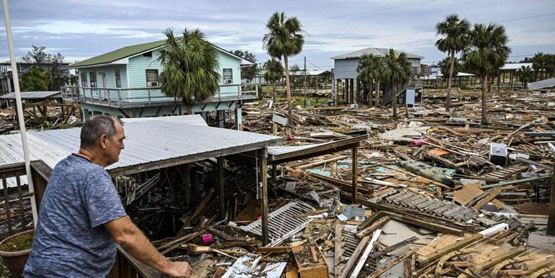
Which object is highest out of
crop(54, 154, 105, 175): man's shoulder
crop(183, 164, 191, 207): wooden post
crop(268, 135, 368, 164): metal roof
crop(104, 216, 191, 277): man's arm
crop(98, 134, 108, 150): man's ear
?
crop(98, 134, 108, 150): man's ear

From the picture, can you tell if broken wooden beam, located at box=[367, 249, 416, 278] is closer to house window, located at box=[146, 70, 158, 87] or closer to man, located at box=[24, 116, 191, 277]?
man, located at box=[24, 116, 191, 277]

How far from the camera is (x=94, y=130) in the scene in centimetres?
240

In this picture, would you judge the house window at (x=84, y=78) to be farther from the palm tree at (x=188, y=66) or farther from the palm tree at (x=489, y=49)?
the palm tree at (x=489, y=49)

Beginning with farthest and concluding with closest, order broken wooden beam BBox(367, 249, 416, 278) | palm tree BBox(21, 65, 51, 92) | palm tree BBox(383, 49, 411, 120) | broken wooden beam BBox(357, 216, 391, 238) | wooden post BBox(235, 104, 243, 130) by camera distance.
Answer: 1. palm tree BBox(21, 65, 51, 92)
2. palm tree BBox(383, 49, 411, 120)
3. wooden post BBox(235, 104, 243, 130)
4. broken wooden beam BBox(357, 216, 391, 238)
5. broken wooden beam BBox(367, 249, 416, 278)

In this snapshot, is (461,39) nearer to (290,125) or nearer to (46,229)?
(290,125)

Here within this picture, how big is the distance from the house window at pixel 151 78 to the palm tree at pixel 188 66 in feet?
11.5

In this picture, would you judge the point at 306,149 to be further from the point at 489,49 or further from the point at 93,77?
the point at 93,77

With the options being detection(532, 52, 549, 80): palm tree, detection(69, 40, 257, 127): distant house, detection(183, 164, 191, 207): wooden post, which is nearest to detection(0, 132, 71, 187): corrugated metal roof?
detection(183, 164, 191, 207): wooden post

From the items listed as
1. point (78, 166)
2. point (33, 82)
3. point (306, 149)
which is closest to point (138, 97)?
point (306, 149)

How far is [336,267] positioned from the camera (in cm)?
811

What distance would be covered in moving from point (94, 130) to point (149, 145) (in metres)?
Answer: 6.10

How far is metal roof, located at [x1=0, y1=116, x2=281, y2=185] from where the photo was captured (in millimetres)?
6801

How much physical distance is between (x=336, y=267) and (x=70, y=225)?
22.0 feet

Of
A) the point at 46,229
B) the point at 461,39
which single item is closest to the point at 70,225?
the point at 46,229
